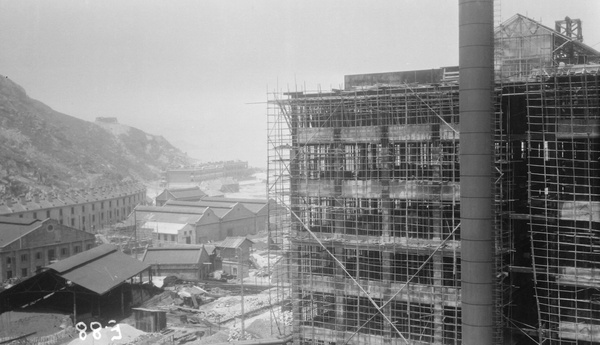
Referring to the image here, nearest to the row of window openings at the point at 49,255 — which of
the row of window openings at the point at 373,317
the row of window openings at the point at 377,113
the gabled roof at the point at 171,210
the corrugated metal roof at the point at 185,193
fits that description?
the gabled roof at the point at 171,210

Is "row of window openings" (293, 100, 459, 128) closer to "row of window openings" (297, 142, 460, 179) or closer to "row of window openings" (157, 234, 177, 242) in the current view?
"row of window openings" (297, 142, 460, 179)

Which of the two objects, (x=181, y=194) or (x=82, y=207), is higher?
(x=181, y=194)

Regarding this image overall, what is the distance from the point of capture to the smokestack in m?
19.0

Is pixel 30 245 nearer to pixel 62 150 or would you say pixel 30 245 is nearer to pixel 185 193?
pixel 185 193

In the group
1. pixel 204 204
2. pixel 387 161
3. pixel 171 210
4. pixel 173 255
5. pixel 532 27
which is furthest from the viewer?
pixel 204 204

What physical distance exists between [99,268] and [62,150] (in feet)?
280

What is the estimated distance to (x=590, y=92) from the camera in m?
19.8

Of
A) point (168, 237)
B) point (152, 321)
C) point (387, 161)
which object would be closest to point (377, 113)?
point (387, 161)

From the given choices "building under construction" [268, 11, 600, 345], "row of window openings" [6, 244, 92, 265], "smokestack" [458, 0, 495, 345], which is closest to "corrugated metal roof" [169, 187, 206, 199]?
"row of window openings" [6, 244, 92, 265]

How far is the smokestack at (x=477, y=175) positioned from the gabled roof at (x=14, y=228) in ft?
142

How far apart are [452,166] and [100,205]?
204 feet

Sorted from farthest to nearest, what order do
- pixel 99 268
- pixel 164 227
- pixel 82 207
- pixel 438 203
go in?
1. pixel 82 207
2. pixel 164 227
3. pixel 99 268
4. pixel 438 203

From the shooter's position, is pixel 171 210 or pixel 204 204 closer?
pixel 171 210

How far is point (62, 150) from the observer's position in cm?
11588
